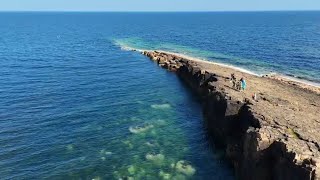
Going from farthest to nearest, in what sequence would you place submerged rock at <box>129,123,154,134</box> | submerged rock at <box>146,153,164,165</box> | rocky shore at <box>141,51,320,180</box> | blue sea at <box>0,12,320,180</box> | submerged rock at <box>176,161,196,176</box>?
submerged rock at <box>129,123,154,134</box> → submerged rock at <box>146,153,164,165</box> → blue sea at <box>0,12,320,180</box> → submerged rock at <box>176,161,196,176</box> → rocky shore at <box>141,51,320,180</box>

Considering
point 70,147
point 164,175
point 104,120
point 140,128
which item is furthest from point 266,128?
point 104,120

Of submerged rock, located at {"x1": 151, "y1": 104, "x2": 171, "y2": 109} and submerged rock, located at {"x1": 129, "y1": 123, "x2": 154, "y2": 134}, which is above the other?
submerged rock, located at {"x1": 129, "y1": 123, "x2": 154, "y2": 134}

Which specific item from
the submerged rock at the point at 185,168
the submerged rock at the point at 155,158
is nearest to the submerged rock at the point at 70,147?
the submerged rock at the point at 155,158

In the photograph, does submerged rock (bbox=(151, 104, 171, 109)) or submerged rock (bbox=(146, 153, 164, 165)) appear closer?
submerged rock (bbox=(146, 153, 164, 165))

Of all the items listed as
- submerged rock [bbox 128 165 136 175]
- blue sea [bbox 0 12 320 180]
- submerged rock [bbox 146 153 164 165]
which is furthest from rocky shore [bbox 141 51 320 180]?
submerged rock [bbox 128 165 136 175]

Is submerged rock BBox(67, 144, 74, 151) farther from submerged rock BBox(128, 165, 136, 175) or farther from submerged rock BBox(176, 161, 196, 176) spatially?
submerged rock BBox(176, 161, 196, 176)

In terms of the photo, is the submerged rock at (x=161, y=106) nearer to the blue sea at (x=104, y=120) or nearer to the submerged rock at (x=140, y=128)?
the blue sea at (x=104, y=120)
